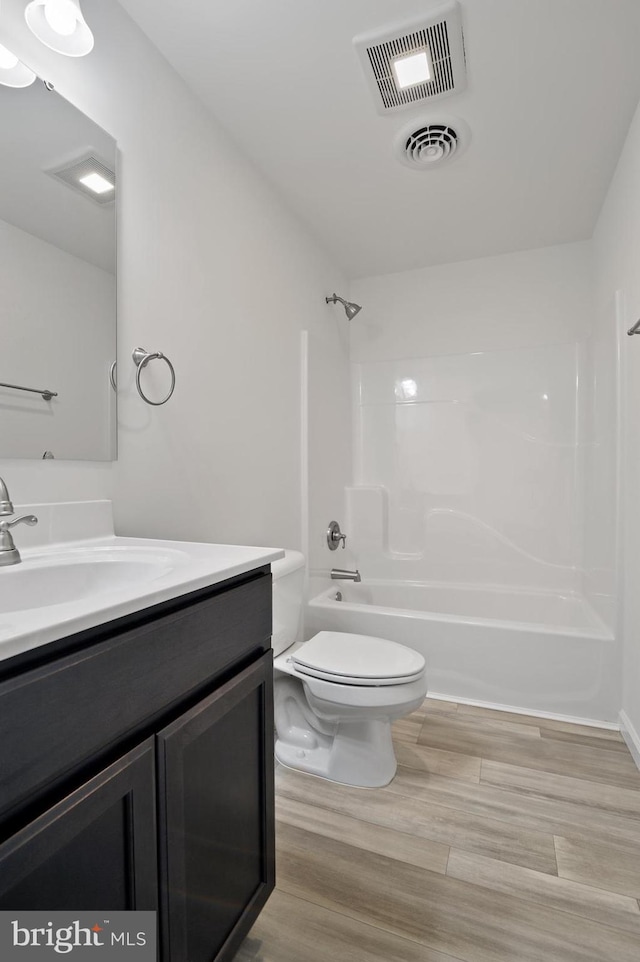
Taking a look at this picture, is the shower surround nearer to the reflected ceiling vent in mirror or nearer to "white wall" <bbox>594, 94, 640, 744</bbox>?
"white wall" <bbox>594, 94, 640, 744</bbox>

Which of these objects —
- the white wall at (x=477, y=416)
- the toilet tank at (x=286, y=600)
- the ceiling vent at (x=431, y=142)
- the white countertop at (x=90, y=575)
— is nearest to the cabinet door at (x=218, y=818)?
the white countertop at (x=90, y=575)

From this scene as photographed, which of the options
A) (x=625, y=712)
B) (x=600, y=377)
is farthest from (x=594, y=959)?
(x=600, y=377)

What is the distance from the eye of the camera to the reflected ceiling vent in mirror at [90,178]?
125 centimetres

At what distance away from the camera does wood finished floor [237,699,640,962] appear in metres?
1.08

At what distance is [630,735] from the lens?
1.85m

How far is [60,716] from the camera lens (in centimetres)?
56

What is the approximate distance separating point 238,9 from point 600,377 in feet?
7.03

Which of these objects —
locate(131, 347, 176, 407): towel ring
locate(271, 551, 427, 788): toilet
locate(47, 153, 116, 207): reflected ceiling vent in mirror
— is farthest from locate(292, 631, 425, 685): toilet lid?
locate(47, 153, 116, 207): reflected ceiling vent in mirror

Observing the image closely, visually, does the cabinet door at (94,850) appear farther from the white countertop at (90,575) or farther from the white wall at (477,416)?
the white wall at (477,416)

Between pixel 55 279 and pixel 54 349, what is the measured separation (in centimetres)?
18

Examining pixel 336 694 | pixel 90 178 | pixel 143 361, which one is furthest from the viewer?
pixel 336 694

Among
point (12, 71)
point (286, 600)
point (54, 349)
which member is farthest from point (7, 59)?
point (286, 600)

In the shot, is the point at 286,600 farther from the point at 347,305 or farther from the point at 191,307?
the point at 347,305

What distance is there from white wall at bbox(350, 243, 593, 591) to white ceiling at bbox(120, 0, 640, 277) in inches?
15.4
